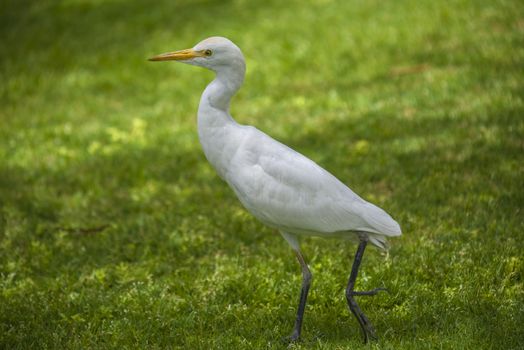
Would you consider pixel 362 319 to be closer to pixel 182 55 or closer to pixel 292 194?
pixel 292 194

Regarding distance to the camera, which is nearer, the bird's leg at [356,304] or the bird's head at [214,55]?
the bird's leg at [356,304]

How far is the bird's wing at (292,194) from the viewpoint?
461 cm

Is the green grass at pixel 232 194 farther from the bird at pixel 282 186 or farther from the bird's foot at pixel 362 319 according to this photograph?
the bird at pixel 282 186

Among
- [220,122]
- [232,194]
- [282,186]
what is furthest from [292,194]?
[232,194]

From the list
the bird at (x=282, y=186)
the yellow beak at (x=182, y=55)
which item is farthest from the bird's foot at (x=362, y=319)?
the yellow beak at (x=182, y=55)

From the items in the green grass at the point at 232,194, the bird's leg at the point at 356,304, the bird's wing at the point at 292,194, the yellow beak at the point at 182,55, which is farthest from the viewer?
the green grass at the point at 232,194

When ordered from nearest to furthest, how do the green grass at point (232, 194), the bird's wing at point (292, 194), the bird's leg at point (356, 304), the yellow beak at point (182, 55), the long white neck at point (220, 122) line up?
the bird's leg at point (356, 304) < the bird's wing at point (292, 194) < the long white neck at point (220, 122) < the yellow beak at point (182, 55) < the green grass at point (232, 194)

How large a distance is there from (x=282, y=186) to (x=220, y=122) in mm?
608

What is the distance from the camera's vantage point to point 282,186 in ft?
15.4

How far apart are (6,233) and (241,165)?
2.99m

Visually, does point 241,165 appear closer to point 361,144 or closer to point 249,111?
point 361,144

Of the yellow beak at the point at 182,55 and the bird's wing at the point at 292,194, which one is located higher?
the yellow beak at the point at 182,55

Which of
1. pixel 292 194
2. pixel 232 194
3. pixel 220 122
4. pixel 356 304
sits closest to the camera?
pixel 356 304

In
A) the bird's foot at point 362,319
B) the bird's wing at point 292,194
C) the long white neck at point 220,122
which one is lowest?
the bird's foot at point 362,319
